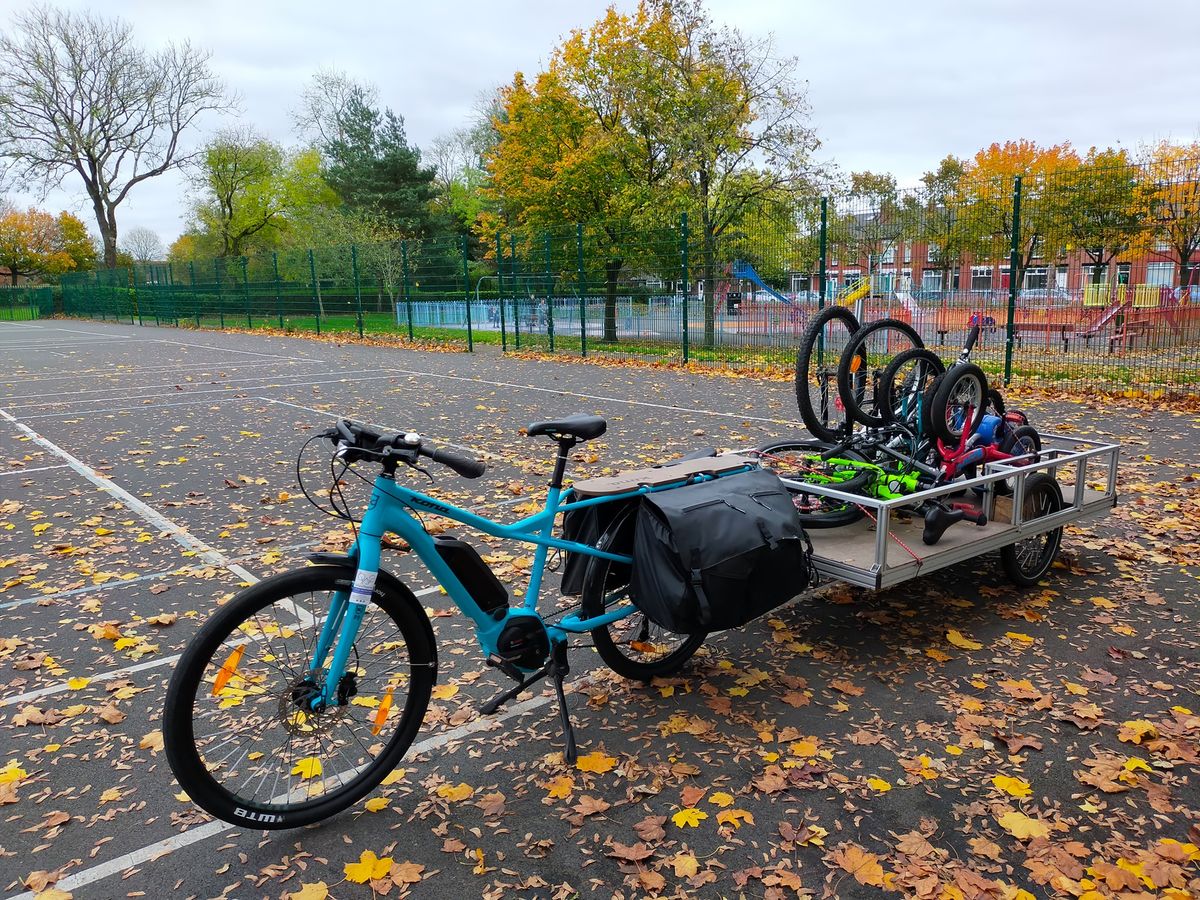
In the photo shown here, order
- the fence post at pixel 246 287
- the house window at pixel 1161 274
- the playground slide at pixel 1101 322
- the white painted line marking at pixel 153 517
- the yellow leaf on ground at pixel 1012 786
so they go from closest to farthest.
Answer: the yellow leaf on ground at pixel 1012 786
the white painted line marking at pixel 153 517
the house window at pixel 1161 274
the playground slide at pixel 1101 322
the fence post at pixel 246 287

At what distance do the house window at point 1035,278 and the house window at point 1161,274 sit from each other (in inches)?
78.8

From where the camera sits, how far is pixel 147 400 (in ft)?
44.4

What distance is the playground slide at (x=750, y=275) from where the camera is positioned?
16.7 metres

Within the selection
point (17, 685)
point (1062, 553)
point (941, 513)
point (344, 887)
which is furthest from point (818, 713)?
point (17, 685)

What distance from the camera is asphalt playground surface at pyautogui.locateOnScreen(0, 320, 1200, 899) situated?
2717 mm

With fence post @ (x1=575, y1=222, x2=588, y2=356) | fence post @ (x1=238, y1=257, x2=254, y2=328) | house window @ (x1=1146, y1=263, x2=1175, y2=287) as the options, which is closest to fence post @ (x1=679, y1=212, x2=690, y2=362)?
fence post @ (x1=575, y1=222, x2=588, y2=356)

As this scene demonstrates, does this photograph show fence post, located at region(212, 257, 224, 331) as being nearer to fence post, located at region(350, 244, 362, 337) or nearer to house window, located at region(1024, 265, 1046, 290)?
fence post, located at region(350, 244, 362, 337)

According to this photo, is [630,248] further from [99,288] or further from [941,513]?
[99,288]

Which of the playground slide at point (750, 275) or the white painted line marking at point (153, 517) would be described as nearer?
the white painted line marking at point (153, 517)

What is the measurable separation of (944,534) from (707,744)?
1848mm

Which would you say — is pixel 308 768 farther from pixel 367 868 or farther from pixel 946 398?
pixel 946 398

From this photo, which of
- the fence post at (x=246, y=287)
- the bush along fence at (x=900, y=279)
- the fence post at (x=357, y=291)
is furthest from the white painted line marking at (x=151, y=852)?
the fence post at (x=246, y=287)

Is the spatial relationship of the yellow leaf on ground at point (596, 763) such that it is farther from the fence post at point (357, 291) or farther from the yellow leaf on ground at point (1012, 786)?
the fence post at point (357, 291)

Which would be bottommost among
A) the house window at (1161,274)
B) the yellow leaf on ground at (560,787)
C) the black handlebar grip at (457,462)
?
the yellow leaf on ground at (560,787)
